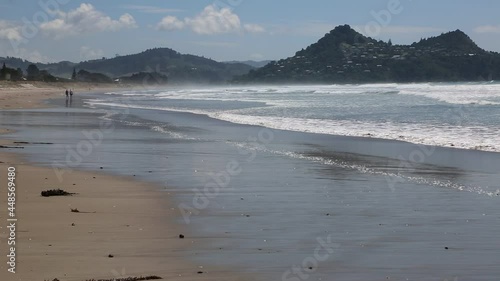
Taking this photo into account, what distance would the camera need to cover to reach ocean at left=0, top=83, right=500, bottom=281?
756 cm

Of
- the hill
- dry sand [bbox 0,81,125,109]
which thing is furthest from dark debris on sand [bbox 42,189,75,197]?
the hill

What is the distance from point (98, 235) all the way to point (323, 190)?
4.88 meters

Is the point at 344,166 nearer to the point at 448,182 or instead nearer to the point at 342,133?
the point at 448,182

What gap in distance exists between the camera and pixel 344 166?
1609cm

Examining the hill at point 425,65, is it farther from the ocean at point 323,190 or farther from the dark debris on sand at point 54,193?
the dark debris on sand at point 54,193

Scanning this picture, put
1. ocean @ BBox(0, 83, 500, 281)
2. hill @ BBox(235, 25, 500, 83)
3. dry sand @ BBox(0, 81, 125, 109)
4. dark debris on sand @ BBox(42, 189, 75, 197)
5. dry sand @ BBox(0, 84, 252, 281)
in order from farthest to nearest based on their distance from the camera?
hill @ BBox(235, 25, 500, 83) < dry sand @ BBox(0, 81, 125, 109) < dark debris on sand @ BBox(42, 189, 75, 197) < ocean @ BBox(0, 83, 500, 281) < dry sand @ BBox(0, 84, 252, 281)

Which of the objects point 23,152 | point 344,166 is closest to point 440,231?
point 344,166

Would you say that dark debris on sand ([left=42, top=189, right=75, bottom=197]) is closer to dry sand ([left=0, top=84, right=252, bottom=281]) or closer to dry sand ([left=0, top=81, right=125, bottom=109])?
dry sand ([left=0, top=84, right=252, bottom=281])

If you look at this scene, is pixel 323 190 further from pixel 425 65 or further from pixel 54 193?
pixel 425 65

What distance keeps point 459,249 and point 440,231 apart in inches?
38.3

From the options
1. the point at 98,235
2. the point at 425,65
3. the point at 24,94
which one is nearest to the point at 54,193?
the point at 98,235

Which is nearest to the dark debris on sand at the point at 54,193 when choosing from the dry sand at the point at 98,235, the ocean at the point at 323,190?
the dry sand at the point at 98,235

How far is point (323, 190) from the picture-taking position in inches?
490

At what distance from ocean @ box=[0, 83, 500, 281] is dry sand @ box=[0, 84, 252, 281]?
0.30m
